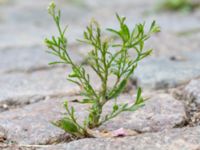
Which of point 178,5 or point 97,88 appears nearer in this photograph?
point 97,88

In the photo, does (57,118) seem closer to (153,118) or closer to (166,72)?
(153,118)

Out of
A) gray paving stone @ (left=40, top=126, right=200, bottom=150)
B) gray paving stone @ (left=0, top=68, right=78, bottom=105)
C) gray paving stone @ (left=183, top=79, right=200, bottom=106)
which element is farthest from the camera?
gray paving stone @ (left=0, top=68, right=78, bottom=105)

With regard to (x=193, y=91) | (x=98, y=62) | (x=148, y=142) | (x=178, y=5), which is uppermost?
(x=178, y=5)

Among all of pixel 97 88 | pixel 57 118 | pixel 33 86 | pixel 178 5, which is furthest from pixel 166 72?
pixel 178 5

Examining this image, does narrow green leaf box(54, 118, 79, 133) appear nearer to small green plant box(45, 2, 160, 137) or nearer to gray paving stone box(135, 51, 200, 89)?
small green plant box(45, 2, 160, 137)

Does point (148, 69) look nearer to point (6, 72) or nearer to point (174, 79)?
point (174, 79)

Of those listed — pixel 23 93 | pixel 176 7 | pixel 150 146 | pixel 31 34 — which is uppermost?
pixel 176 7

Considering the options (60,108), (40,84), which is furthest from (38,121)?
(40,84)

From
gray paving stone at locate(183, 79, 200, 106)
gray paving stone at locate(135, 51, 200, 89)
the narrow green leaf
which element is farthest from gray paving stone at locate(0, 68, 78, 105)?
the narrow green leaf
